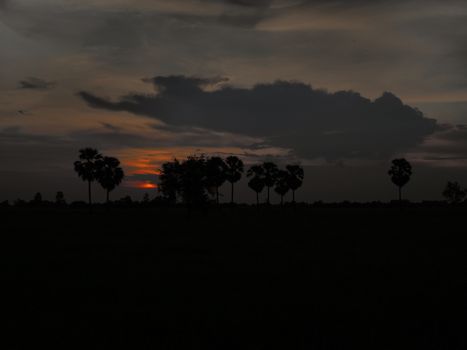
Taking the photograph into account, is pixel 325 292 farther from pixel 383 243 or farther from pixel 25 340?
pixel 383 243

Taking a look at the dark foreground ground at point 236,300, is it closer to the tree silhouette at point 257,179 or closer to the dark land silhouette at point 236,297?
the dark land silhouette at point 236,297

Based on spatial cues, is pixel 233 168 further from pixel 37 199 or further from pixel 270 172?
pixel 37 199

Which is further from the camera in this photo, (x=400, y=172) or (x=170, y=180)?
(x=400, y=172)

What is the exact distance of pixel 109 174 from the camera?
376ft

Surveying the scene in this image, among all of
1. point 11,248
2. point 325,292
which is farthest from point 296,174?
point 325,292

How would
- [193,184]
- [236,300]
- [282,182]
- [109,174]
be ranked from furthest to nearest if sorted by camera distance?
[282,182] < [109,174] < [193,184] < [236,300]

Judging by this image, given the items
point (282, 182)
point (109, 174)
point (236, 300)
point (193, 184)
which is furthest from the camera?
point (282, 182)

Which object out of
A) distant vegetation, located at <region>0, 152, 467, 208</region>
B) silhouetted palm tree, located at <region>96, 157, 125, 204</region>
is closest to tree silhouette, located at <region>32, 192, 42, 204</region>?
distant vegetation, located at <region>0, 152, 467, 208</region>

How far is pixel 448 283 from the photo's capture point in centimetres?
1767

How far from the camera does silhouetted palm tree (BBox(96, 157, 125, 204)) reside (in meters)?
112

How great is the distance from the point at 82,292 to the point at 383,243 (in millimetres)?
26340

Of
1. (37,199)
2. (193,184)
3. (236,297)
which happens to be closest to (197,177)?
(193,184)

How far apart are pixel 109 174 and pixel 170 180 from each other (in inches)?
1808

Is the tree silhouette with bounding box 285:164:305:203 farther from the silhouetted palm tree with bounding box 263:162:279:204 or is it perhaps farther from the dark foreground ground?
the dark foreground ground
